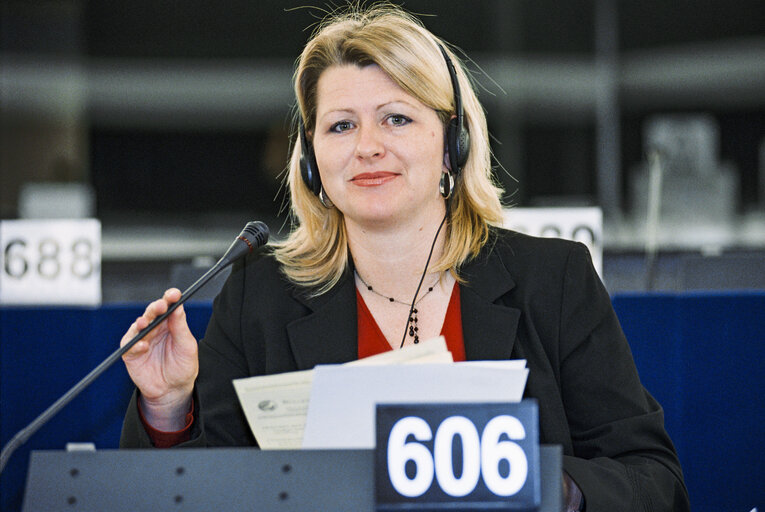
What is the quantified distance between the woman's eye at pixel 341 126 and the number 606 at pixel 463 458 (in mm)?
687

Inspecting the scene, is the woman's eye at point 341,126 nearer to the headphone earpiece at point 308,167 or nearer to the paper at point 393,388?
the headphone earpiece at point 308,167

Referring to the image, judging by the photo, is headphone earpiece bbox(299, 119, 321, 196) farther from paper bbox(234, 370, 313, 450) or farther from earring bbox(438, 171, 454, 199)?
paper bbox(234, 370, 313, 450)

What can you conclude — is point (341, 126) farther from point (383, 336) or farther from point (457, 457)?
point (457, 457)

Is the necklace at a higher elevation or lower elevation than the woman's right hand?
higher

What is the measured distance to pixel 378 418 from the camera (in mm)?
763

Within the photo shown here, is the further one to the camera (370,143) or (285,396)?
(370,143)

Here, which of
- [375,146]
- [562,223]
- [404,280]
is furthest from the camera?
[562,223]

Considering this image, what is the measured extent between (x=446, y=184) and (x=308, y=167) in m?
0.23

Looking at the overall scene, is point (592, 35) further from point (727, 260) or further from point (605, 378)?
point (605, 378)

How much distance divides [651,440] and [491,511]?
1.70 ft

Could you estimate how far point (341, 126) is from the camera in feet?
4.48

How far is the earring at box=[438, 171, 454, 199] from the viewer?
57.4 inches

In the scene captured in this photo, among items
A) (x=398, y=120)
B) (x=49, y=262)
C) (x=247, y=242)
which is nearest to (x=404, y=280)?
(x=398, y=120)

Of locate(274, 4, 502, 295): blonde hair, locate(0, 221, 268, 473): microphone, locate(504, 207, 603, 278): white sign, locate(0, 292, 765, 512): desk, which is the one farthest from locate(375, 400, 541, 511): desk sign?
locate(504, 207, 603, 278): white sign
